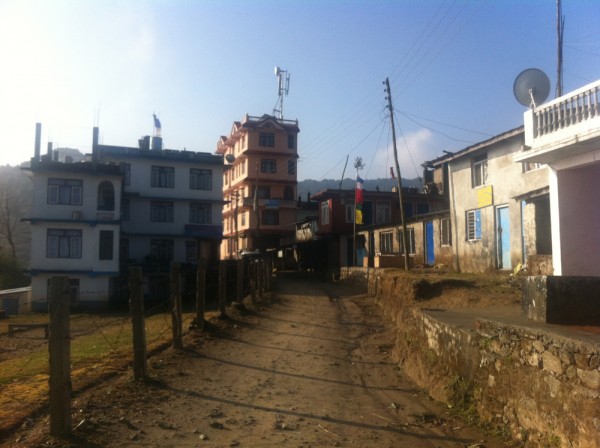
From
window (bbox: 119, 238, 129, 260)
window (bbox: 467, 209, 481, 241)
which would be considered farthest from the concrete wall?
window (bbox: 119, 238, 129, 260)

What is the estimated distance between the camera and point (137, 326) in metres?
7.98

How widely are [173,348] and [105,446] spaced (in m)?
4.97

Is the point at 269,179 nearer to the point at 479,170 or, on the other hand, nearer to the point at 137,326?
the point at 479,170

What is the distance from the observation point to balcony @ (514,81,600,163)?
29.6 feet

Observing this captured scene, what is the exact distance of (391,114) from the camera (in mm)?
25219

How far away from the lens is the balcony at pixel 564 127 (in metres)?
9.02

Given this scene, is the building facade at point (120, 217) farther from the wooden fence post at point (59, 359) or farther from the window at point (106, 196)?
the wooden fence post at point (59, 359)

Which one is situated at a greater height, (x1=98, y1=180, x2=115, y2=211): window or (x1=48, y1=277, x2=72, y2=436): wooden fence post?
(x1=98, y1=180, x2=115, y2=211): window

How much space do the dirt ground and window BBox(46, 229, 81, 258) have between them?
82.0 feet

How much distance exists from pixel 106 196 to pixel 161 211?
486 centimetres

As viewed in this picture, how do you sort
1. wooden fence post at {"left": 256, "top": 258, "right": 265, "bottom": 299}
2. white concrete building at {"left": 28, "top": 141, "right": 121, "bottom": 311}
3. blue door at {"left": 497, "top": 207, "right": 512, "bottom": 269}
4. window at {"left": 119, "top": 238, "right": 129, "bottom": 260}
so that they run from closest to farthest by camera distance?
1. blue door at {"left": 497, "top": 207, "right": 512, "bottom": 269}
2. wooden fence post at {"left": 256, "top": 258, "right": 265, "bottom": 299}
3. white concrete building at {"left": 28, "top": 141, "right": 121, "bottom": 311}
4. window at {"left": 119, "top": 238, "right": 129, "bottom": 260}

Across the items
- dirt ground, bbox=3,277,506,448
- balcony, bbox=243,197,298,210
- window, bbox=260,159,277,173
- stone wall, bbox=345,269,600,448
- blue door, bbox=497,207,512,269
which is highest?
window, bbox=260,159,277,173

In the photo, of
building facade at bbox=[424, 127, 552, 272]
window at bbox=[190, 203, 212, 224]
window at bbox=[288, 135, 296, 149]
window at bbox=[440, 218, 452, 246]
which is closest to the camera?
building facade at bbox=[424, 127, 552, 272]

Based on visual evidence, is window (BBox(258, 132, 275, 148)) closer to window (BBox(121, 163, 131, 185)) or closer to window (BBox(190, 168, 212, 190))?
window (BBox(190, 168, 212, 190))
